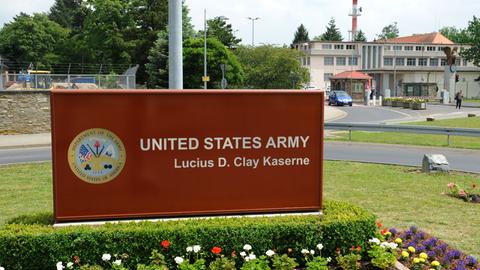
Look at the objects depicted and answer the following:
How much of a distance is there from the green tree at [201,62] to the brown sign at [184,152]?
148 ft

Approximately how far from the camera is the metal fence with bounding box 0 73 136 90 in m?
29.9

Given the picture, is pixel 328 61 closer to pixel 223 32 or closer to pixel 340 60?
pixel 340 60

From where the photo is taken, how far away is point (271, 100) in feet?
20.6

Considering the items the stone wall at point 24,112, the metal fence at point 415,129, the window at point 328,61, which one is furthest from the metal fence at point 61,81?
the window at point 328,61

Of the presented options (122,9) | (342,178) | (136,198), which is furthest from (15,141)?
(122,9)

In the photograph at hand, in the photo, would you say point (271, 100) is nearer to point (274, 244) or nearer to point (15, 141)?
point (274, 244)

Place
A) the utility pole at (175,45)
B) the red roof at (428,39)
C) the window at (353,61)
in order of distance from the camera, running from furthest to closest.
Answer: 1. the red roof at (428,39)
2. the window at (353,61)
3. the utility pole at (175,45)

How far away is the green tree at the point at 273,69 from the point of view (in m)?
68.5

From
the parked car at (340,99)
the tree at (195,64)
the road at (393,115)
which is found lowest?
the road at (393,115)

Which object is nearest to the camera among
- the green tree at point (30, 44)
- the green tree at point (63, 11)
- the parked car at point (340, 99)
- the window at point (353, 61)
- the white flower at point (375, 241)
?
the white flower at point (375, 241)

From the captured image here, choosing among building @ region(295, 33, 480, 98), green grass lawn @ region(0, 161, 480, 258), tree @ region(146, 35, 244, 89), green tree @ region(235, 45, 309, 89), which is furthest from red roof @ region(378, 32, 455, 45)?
green grass lawn @ region(0, 161, 480, 258)

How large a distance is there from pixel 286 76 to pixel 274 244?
63.9 metres

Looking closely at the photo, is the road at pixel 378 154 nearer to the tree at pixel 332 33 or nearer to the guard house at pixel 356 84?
the guard house at pixel 356 84

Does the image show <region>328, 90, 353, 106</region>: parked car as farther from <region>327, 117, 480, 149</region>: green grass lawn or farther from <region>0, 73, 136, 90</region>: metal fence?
<region>0, 73, 136, 90</region>: metal fence
